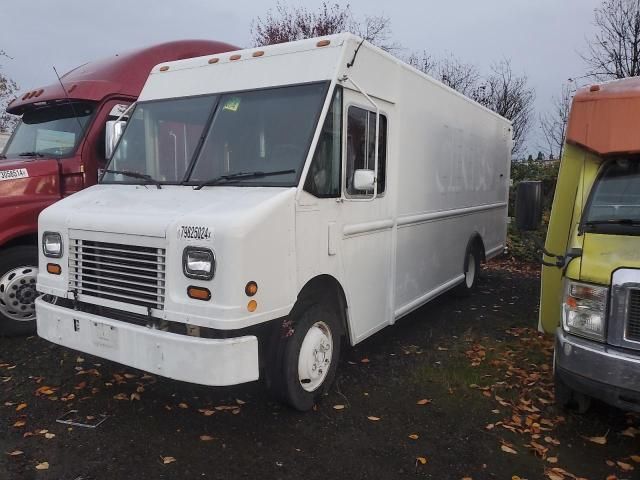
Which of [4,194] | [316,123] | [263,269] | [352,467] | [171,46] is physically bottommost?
[352,467]

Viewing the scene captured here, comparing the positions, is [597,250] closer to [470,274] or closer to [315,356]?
[315,356]

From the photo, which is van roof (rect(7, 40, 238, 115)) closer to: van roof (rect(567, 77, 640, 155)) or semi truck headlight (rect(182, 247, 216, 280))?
semi truck headlight (rect(182, 247, 216, 280))

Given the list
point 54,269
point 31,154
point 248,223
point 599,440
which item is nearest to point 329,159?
point 248,223

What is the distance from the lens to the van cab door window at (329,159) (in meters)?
4.01

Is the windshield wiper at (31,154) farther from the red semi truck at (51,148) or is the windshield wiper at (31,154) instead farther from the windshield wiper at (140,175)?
the windshield wiper at (140,175)

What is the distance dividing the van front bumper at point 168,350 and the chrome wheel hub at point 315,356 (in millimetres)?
597

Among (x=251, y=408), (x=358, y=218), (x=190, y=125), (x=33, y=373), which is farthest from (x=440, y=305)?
(x=33, y=373)

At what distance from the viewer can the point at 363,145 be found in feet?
15.1

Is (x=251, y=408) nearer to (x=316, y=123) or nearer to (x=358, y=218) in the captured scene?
(x=358, y=218)

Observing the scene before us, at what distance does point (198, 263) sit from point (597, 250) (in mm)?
2694

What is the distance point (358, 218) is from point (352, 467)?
204 cm

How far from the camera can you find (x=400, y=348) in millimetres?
5770

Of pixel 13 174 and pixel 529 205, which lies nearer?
pixel 529 205

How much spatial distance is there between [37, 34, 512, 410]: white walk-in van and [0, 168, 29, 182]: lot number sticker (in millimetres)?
1192
